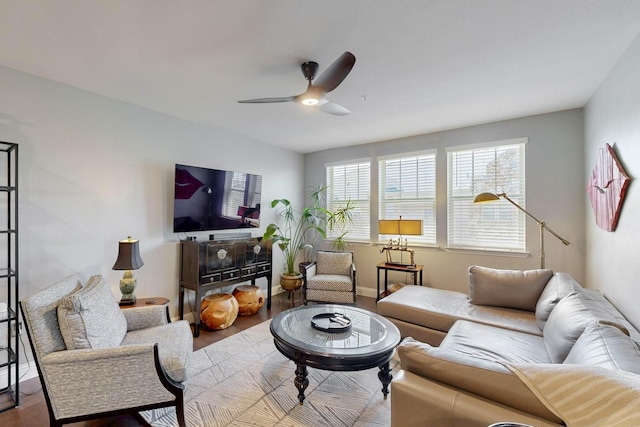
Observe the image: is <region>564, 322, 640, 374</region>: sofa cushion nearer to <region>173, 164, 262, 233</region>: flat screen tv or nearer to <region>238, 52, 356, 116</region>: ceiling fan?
<region>238, 52, 356, 116</region>: ceiling fan

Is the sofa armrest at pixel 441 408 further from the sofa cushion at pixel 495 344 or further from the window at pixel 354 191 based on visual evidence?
the window at pixel 354 191

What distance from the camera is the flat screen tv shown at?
3494mm

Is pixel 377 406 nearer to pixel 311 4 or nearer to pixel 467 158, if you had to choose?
pixel 311 4

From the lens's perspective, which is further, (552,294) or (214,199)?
(214,199)

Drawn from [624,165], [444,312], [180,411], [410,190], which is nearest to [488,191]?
[410,190]

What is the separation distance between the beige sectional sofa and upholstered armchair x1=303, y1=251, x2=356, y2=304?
0.96 metres

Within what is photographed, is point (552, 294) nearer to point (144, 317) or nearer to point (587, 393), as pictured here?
point (587, 393)

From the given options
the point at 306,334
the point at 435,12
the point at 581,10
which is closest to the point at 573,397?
the point at 306,334

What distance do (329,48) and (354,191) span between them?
126 inches

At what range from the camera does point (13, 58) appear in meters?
2.23

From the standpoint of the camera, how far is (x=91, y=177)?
2.88 meters

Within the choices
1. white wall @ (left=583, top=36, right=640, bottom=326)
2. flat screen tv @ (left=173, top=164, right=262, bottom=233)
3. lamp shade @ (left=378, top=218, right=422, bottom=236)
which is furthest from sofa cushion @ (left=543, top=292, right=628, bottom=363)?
flat screen tv @ (left=173, top=164, right=262, bottom=233)

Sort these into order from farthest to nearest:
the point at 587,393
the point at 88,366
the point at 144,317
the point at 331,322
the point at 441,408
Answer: the point at 331,322
the point at 144,317
the point at 88,366
the point at 441,408
the point at 587,393

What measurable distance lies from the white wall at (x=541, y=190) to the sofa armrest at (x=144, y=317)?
3.48 metres
